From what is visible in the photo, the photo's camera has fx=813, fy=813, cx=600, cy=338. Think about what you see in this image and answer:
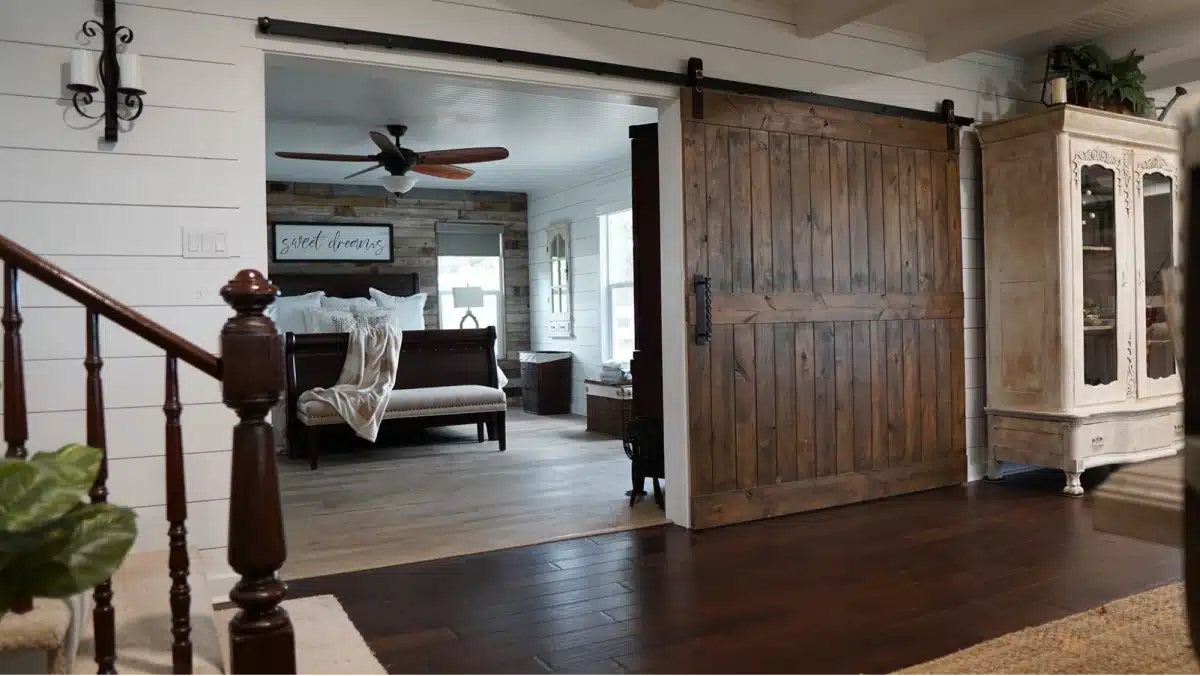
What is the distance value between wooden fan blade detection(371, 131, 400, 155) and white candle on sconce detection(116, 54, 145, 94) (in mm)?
2619


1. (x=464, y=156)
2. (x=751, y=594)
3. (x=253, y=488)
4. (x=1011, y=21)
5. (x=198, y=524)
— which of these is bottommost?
(x=751, y=594)

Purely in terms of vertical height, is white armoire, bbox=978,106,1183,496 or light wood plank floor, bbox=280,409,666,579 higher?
white armoire, bbox=978,106,1183,496

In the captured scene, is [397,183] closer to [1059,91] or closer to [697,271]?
[697,271]

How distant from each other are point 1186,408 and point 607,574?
2.81 m

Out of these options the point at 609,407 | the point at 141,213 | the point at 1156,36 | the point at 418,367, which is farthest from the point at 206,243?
the point at 1156,36

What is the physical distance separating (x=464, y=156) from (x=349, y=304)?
2.97 m

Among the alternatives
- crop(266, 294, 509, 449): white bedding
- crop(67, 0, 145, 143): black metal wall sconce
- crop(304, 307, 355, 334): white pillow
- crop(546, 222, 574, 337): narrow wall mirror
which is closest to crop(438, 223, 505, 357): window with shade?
crop(266, 294, 509, 449): white bedding

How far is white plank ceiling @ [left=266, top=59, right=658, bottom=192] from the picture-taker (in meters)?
5.15

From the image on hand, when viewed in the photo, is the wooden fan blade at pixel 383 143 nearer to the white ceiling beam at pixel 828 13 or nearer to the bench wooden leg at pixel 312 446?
the bench wooden leg at pixel 312 446

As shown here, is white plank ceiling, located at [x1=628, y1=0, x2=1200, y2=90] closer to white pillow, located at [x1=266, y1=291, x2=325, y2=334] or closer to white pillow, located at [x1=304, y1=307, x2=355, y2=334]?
white pillow, located at [x1=304, y1=307, x2=355, y2=334]

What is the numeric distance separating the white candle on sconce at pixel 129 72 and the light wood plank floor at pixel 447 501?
1.89m

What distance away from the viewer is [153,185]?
2.87 meters

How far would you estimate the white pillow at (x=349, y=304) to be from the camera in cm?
798

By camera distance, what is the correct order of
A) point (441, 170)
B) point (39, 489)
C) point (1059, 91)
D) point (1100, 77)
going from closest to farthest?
point (39, 489), point (1059, 91), point (1100, 77), point (441, 170)
